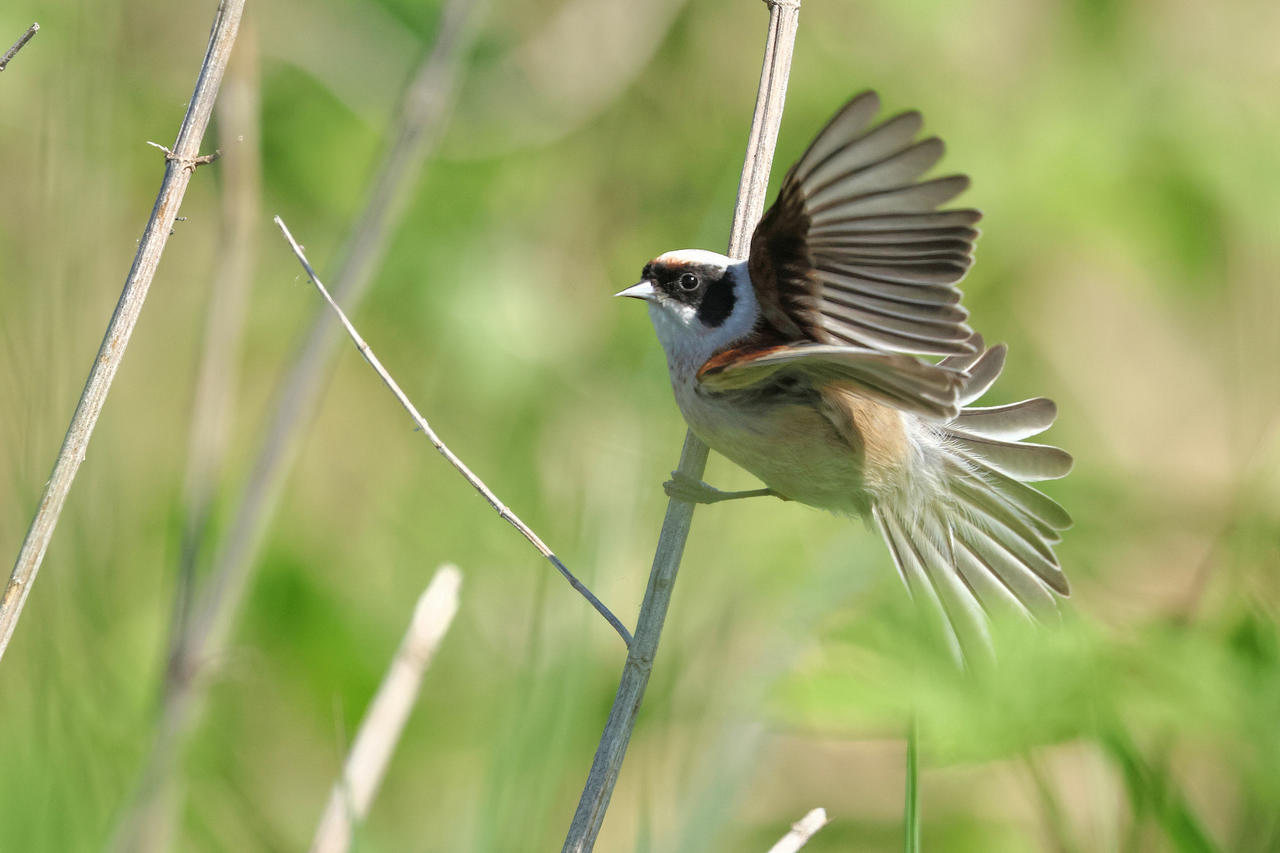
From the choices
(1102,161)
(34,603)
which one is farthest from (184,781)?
(1102,161)

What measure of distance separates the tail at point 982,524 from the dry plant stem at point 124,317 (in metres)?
1.34

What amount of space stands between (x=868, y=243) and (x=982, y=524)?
815 mm

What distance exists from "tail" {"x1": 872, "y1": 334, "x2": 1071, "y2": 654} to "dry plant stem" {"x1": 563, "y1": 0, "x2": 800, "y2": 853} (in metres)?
0.54

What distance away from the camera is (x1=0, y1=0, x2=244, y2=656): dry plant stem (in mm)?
1241

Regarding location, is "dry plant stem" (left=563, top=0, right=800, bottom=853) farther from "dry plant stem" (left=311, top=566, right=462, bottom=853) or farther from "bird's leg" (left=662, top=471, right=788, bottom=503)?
"dry plant stem" (left=311, top=566, right=462, bottom=853)

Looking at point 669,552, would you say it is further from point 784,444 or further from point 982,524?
point 982,524

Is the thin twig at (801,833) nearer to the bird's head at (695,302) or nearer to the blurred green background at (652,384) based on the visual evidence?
the blurred green background at (652,384)

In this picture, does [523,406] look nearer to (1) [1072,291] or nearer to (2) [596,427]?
(2) [596,427]

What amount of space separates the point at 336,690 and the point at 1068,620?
1.73m

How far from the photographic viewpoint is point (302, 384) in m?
1.67

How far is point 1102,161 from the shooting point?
338cm

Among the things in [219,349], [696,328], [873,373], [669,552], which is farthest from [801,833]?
[219,349]

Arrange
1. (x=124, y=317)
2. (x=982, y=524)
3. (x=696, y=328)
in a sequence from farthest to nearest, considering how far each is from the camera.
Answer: (x=982, y=524)
(x=696, y=328)
(x=124, y=317)

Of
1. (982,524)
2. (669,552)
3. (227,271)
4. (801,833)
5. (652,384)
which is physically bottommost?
(801,833)
